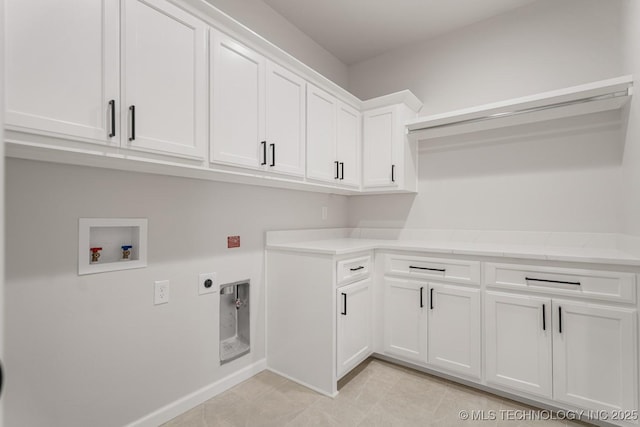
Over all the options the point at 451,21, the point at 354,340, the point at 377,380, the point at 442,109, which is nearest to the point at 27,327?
the point at 354,340

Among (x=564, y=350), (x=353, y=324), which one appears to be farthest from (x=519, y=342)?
(x=353, y=324)

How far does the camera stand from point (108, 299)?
5.34 feet

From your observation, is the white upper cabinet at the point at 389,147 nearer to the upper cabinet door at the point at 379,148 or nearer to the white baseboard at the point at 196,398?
the upper cabinet door at the point at 379,148

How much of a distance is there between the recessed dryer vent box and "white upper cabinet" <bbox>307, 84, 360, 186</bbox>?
1.19 metres

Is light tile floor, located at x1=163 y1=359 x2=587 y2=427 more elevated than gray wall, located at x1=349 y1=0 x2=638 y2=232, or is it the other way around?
gray wall, located at x1=349 y1=0 x2=638 y2=232

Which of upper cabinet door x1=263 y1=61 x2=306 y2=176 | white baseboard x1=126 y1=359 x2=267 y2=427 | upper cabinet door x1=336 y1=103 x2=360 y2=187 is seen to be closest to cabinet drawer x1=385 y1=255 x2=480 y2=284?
upper cabinet door x1=336 y1=103 x2=360 y2=187

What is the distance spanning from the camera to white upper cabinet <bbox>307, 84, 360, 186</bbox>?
7.82ft

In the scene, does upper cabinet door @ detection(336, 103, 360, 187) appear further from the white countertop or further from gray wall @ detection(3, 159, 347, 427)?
gray wall @ detection(3, 159, 347, 427)

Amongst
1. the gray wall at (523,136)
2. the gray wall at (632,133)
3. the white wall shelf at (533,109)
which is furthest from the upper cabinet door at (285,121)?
the gray wall at (632,133)

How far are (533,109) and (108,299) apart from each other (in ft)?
9.74

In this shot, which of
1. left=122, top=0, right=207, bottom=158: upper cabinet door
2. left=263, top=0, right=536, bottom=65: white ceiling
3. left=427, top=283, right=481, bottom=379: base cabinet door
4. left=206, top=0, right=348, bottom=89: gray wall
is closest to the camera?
left=122, top=0, right=207, bottom=158: upper cabinet door

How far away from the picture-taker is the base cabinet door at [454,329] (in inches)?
84.4

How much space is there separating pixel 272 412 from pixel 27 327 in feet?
4.43

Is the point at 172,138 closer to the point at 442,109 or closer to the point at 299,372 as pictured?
the point at 299,372
